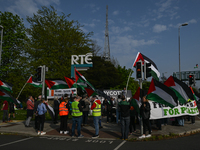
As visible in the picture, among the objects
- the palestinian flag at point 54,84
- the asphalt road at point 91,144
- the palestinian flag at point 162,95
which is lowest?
the asphalt road at point 91,144

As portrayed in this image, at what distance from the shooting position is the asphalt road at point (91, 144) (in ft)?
23.0

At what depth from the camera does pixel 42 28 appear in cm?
3020

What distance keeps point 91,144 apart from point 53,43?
24.1 meters

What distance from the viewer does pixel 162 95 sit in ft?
29.9

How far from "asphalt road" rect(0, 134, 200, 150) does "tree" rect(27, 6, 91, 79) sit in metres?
19.6

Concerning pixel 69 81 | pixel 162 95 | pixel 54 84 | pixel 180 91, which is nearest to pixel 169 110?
pixel 180 91

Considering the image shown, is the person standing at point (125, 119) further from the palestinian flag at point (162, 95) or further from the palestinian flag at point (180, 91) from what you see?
the palestinian flag at point (180, 91)

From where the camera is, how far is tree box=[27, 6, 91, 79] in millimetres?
28297

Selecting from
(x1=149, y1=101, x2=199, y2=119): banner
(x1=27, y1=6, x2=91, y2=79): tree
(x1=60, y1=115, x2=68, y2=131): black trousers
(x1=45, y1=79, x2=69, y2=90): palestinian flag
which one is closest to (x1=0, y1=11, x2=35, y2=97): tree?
(x1=27, y1=6, x2=91, y2=79): tree

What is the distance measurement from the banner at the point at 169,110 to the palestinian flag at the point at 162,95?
704mm

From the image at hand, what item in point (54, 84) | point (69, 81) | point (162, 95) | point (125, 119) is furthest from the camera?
point (54, 84)

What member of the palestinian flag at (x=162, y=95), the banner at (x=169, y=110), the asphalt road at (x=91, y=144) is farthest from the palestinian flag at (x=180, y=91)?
the asphalt road at (x=91, y=144)

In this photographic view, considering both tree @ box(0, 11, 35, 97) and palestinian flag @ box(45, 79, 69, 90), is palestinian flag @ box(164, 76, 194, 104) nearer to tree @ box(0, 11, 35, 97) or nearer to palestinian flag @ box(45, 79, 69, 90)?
palestinian flag @ box(45, 79, 69, 90)

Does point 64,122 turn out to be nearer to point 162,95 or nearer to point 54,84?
point 54,84
